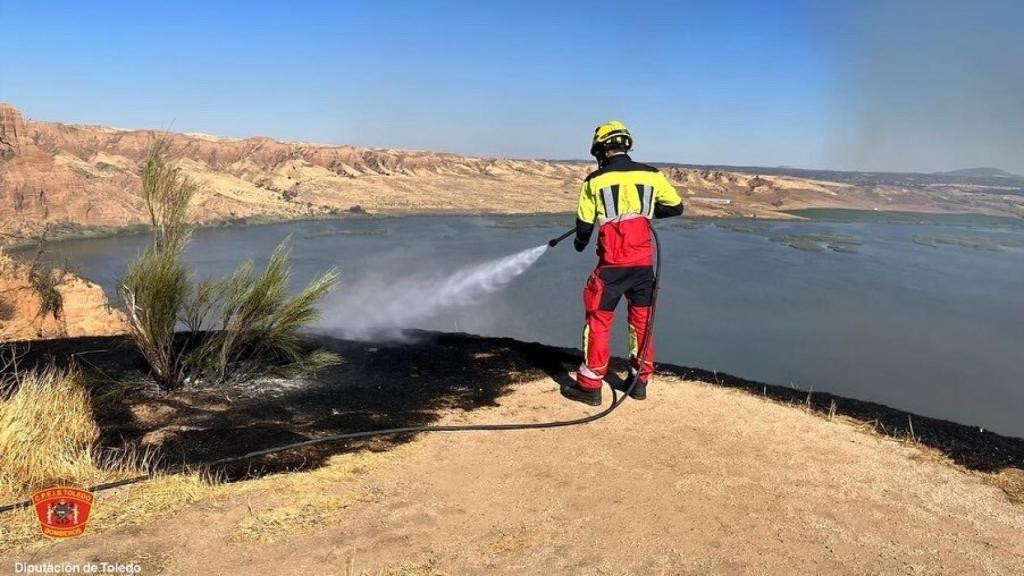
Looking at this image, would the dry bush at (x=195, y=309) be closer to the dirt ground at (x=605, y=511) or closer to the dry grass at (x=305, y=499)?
the dirt ground at (x=605, y=511)

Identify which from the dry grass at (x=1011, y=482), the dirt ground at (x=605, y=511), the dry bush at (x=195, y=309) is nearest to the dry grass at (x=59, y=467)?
the dirt ground at (x=605, y=511)

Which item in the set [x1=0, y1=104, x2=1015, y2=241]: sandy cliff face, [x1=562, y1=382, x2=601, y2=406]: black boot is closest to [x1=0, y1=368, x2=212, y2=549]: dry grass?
[x1=562, y1=382, x2=601, y2=406]: black boot

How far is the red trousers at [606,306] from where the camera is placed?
191 inches

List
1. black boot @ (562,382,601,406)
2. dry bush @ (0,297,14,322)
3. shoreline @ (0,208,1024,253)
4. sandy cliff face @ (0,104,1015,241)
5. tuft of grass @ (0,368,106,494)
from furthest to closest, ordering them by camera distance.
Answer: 1. sandy cliff face @ (0,104,1015,241)
2. shoreline @ (0,208,1024,253)
3. dry bush @ (0,297,14,322)
4. black boot @ (562,382,601,406)
5. tuft of grass @ (0,368,106,494)

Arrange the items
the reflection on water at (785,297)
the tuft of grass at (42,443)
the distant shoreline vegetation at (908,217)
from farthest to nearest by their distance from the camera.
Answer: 1. the distant shoreline vegetation at (908,217)
2. the reflection on water at (785,297)
3. the tuft of grass at (42,443)

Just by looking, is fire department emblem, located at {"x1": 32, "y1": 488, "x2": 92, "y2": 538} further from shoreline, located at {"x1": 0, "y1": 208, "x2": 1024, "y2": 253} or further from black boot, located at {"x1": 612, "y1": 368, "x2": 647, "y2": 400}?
shoreline, located at {"x1": 0, "y1": 208, "x2": 1024, "y2": 253}

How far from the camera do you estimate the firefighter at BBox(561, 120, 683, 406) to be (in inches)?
188

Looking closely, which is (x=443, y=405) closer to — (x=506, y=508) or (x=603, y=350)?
(x=603, y=350)

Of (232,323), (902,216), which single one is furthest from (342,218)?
(902,216)

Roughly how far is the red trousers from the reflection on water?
558 cm

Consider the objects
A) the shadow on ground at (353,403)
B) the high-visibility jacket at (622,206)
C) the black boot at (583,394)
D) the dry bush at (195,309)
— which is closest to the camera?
the shadow on ground at (353,403)

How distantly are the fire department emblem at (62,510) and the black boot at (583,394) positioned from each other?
11.0ft

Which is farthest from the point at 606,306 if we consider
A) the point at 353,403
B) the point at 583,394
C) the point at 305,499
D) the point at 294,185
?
the point at 294,185

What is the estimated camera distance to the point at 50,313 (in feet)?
31.1
